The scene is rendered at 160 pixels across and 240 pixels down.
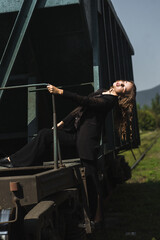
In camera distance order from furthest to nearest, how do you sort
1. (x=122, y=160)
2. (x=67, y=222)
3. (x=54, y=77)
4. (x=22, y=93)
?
(x=122, y=160), (x=22, y=93), (x=54, y=77), (x=67, y=222)

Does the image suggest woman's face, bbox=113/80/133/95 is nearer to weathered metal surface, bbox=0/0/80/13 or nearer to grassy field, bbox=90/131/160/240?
grassy field, bbox=90/131/160/240

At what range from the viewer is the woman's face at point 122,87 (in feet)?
10.9

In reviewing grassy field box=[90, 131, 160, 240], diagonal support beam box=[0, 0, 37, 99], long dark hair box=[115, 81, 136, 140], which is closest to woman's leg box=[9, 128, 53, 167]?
long dark hair box=[115, 81, 136, 140]

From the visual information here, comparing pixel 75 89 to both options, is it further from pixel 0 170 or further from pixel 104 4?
pixel 0 170

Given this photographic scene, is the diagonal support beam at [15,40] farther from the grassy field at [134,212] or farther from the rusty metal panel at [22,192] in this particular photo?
the grassy field at [134,212]

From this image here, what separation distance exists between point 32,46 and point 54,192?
11.5ft

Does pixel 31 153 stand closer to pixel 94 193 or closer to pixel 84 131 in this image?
pixel 84 131

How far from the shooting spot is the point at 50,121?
5.91 metres

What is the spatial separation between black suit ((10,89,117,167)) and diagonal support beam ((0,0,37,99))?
1.34m

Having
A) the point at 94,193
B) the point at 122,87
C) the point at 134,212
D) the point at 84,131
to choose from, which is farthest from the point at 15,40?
the point at 134,212

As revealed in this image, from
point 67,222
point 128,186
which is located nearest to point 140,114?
point 128,186

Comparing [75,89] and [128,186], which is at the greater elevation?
[75,89]

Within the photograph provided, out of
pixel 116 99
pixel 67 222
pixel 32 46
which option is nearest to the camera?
pixel 67 222

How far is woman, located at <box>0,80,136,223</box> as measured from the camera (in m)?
2.99
